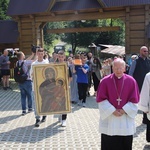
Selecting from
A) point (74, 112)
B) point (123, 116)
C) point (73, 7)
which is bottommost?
point (74, 112)

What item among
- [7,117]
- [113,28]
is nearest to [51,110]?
[7,117]

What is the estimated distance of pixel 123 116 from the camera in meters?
4.41

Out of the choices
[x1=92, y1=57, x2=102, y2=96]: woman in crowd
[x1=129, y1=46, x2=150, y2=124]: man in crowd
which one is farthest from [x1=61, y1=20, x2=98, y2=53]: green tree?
[x1=129, y1=46, x2=150, y2=124]: man in crowd

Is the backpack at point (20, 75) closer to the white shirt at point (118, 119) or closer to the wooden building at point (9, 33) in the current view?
the white shirt at point (118, 119)

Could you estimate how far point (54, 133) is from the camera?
6770 millimetres

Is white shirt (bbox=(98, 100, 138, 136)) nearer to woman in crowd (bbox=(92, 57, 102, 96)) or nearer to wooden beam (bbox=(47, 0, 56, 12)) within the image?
woman in crowd (bbox=(92, 57, 102, 96))

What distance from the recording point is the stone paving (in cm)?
592

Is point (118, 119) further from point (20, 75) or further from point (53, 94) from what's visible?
point (20, 75)

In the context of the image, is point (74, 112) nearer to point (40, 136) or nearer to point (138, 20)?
point (40, 136)

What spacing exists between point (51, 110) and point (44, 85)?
603mm

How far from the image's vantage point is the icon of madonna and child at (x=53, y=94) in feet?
22.7

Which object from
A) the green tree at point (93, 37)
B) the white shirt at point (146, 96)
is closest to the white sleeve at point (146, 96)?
the white shirt at point (146, 96)

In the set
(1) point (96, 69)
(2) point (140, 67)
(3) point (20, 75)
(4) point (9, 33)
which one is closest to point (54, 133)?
(3) point (20, 75)

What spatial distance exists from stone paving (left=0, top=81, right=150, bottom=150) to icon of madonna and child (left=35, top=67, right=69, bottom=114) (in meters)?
A: 0.51
